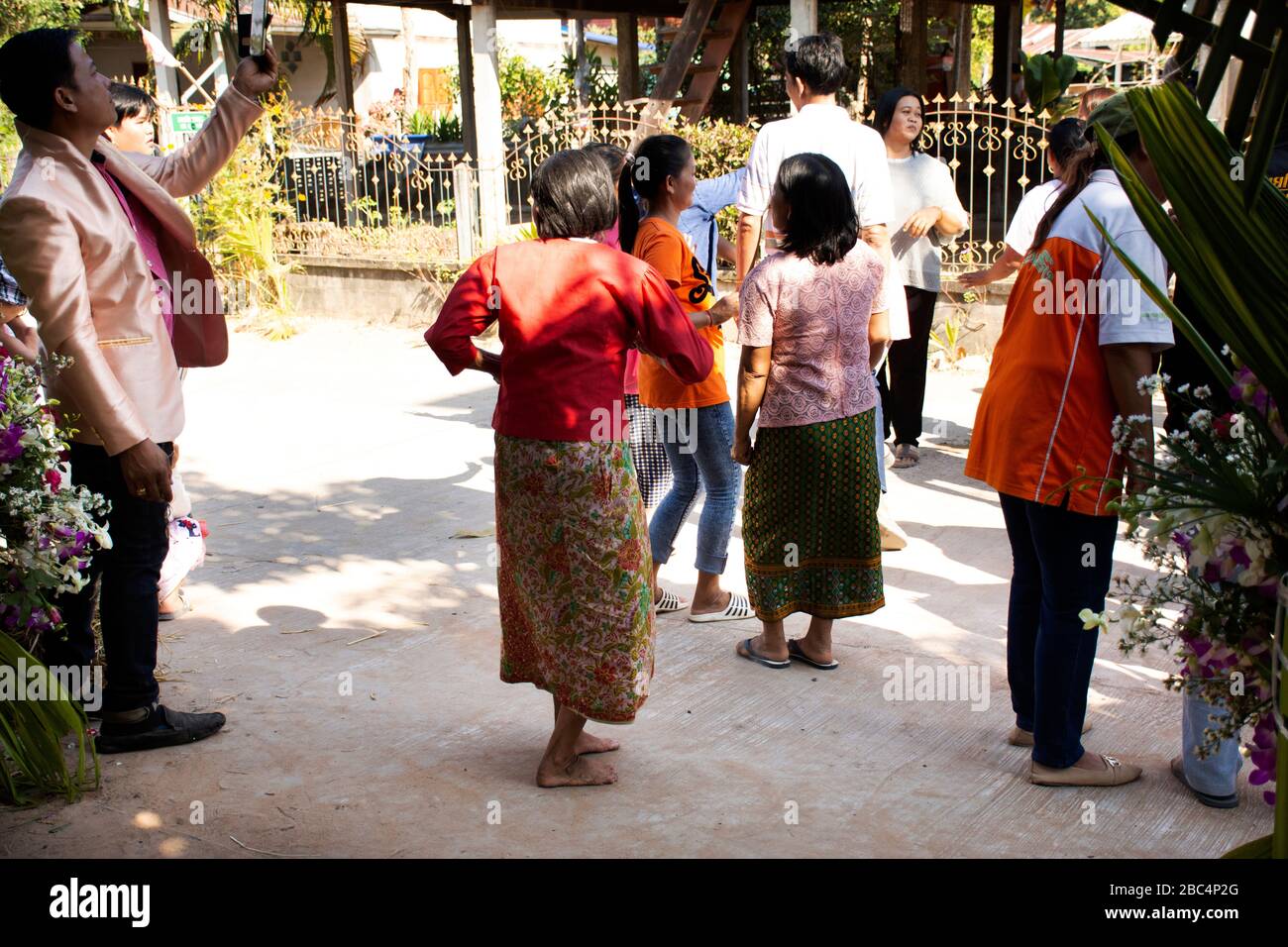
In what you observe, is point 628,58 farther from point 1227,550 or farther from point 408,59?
point 1227,550

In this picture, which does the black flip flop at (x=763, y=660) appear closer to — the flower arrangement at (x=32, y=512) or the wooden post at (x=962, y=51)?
the flower arrangement at (x=32, y=512)

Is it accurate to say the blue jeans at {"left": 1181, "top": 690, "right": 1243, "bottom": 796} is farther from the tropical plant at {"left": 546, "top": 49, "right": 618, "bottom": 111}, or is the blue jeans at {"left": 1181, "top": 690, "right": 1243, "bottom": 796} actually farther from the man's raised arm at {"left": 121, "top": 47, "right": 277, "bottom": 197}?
the tropical plant at {"left": 546, "top": 49, "right": 618, "bottom": 111}

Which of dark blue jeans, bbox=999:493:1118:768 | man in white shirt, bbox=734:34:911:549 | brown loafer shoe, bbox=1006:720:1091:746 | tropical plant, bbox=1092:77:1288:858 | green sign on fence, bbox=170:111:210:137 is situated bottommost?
brown loafer shoe, bbox=1006:720:1091:746

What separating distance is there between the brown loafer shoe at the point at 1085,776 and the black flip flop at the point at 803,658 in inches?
38.3

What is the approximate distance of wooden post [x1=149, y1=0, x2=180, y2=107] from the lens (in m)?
14.0

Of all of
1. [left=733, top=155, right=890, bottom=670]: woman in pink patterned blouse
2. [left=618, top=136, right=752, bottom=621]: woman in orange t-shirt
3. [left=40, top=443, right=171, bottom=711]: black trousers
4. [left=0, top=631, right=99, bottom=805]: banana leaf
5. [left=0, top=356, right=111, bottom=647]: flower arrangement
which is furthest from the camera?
[left=618, top=136, right=752, bottom=621]: woman in orange t-shirt

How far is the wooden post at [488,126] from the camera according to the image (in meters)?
11.4

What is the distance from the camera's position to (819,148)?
16.3 feet

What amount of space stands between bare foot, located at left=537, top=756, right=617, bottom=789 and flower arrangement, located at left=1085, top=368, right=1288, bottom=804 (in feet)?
5.90

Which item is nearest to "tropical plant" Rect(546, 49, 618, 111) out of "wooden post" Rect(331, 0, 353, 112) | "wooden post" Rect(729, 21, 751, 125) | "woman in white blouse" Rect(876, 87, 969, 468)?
"wooden post" Rect(729, 21, 751, 125)

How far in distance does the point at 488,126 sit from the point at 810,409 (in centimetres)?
875

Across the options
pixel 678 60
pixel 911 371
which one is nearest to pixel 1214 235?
pixel 911 371

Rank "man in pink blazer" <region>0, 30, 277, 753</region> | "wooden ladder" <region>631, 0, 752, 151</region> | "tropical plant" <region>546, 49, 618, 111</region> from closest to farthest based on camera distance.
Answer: "man in pink blazer" <region>0, 30, 277, 753</region> < "wooden ladder" <region>631, 0, 752, 151</region> < "tropical plant" <region>546, 49, 618, 111</region>

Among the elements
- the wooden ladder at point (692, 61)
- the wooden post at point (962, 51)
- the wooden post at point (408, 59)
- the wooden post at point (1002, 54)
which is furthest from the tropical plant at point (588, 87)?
the wooden post at point (408, 59)
